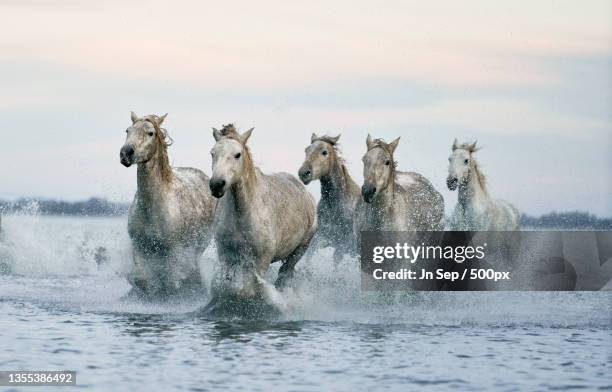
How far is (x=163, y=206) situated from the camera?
17188mm

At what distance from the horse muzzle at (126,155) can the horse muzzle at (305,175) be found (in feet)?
12.6

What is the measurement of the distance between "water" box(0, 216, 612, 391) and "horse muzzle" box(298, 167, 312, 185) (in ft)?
5.09

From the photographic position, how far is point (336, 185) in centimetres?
2067

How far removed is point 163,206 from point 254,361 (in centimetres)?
484

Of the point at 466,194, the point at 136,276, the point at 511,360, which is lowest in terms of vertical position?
the point at 511,360

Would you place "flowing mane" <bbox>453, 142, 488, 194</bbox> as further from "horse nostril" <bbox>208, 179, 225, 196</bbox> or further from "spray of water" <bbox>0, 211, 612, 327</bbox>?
"horse nostril" <bbox>208, 179, 225, 196</bbox>

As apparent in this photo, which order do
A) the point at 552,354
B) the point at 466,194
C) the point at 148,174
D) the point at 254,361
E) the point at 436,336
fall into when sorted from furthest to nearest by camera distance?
1. the point at 466,194
2. the point at 148,174
3. the point at 436,336
4. the point at 552,354
5. the point at 254,361

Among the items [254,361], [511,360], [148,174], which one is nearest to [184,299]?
[148,174]

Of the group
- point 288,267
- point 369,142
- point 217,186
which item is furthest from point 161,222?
point 369,142

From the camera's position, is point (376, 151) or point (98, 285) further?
point (98, 285)

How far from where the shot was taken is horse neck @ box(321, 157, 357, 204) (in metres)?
20.5

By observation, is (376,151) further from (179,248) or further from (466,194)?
(466,194)

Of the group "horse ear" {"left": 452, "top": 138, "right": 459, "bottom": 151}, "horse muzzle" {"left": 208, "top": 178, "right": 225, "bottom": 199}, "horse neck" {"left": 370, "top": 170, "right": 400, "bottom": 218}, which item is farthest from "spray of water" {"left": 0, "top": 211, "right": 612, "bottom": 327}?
"horse ear" {"left": 452, "top": 138, "right": 459, "bottom": 151}

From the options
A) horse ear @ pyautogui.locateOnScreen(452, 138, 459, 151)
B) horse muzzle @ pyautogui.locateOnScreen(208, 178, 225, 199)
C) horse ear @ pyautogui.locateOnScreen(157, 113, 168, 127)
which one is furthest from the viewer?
horse ear @ pyautogui.locateOnScreen(452, 138, 459, 151)
